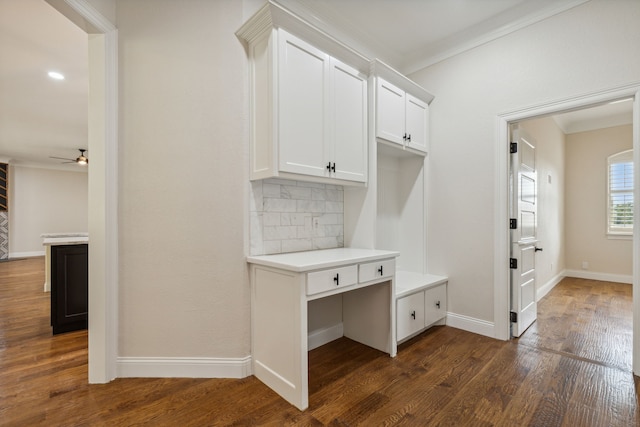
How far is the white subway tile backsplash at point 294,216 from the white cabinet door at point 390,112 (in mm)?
688

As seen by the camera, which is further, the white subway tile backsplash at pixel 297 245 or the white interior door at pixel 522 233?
the white interior door at pixel 522 233

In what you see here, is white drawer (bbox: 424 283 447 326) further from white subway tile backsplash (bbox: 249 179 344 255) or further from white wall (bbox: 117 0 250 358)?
white wall (bbox: 117 0 250 358)

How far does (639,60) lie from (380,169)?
211cm

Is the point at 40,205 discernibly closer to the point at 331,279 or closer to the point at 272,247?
the point at 272,247

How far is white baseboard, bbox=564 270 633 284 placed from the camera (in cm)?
514

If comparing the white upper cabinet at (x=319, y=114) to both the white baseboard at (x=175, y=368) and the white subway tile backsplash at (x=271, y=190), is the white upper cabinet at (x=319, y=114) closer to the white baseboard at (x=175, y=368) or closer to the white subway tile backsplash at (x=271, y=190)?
the white subway tile backsplash at (x=271, y=190)

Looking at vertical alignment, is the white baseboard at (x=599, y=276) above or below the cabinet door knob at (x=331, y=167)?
below

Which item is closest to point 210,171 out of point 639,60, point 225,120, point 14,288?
point 225,120

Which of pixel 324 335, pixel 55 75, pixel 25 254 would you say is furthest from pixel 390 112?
pixel 25 254

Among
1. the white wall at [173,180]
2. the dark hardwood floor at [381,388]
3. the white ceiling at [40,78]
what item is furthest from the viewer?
the white ceiling at [40,78]

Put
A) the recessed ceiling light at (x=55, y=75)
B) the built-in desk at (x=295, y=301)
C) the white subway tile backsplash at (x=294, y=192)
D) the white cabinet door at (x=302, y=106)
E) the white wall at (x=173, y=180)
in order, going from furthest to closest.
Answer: the recessed ceiling light at (x=55, y=75) < the white subway tile backsplash at (x=294, y=192) < the white wall at (x=173, y=180) < the white cabinet door at (x=302, y=106) < the built-in desk at (x=295, y=301)

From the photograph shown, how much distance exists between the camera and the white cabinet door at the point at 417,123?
3.09 metres

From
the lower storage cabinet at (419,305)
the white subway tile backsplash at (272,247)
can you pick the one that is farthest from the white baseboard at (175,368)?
the lower storage cabinet at (419,305)

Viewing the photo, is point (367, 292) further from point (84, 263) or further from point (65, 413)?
point (84, 263)
